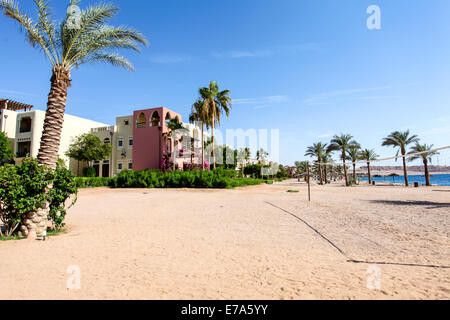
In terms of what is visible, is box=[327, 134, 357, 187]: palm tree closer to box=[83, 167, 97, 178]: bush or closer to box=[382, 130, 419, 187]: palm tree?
box=[382, 130, 419, 187]: palm tree

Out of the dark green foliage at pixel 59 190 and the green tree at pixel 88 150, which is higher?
the green tree at pixel 88 150

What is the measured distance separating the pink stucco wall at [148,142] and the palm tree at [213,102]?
6.99 meters

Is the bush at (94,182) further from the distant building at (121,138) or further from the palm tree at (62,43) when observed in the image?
the palm tree at (62,43)

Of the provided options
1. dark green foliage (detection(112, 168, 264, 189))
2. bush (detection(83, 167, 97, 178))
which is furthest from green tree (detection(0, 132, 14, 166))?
dark green foliage (detection(112, 168, 264, 189))

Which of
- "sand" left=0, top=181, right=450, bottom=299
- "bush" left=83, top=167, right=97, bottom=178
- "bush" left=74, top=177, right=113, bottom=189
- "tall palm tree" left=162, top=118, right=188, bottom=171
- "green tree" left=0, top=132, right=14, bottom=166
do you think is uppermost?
"tall palm tree" left=162, top=118, right=188, bottom=171

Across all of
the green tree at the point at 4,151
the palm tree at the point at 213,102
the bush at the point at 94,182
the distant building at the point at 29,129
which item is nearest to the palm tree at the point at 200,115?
the palm tree at the point at 213,102

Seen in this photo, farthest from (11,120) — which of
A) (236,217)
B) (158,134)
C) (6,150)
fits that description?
(236,217)

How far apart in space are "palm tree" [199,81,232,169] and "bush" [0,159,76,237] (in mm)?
23851

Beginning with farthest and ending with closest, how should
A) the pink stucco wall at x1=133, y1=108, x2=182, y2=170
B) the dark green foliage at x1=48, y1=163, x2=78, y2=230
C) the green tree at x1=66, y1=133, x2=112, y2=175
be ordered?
1. the pink stucco wall at x1=133, y1=108, x2=182, y2=170
2. the green tree at x1=66, y1=133, x2=112, y2=175
3. the dark green foliage at x1=48, y1=163, x2=78, y2=230

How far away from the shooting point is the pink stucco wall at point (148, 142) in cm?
3366

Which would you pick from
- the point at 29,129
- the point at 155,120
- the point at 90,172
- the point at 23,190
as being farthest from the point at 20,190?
the point at 29,129

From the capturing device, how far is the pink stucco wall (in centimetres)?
3366

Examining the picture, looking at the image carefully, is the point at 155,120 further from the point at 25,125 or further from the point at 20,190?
the point at 20,190
